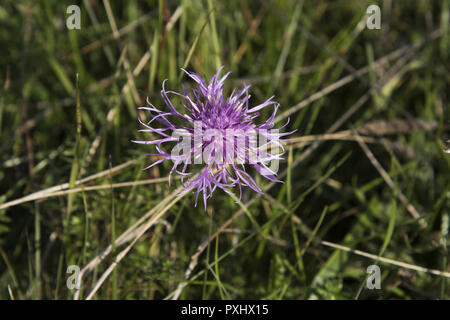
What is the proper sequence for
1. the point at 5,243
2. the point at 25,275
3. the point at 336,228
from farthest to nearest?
the point at 336,228, the point at 5,243, the point at 25,275

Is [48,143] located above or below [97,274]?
above

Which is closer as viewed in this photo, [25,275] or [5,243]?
[25,275]

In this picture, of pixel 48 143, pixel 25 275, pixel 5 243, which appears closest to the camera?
pixel 25 275

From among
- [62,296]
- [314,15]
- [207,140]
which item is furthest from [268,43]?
[62,296]
